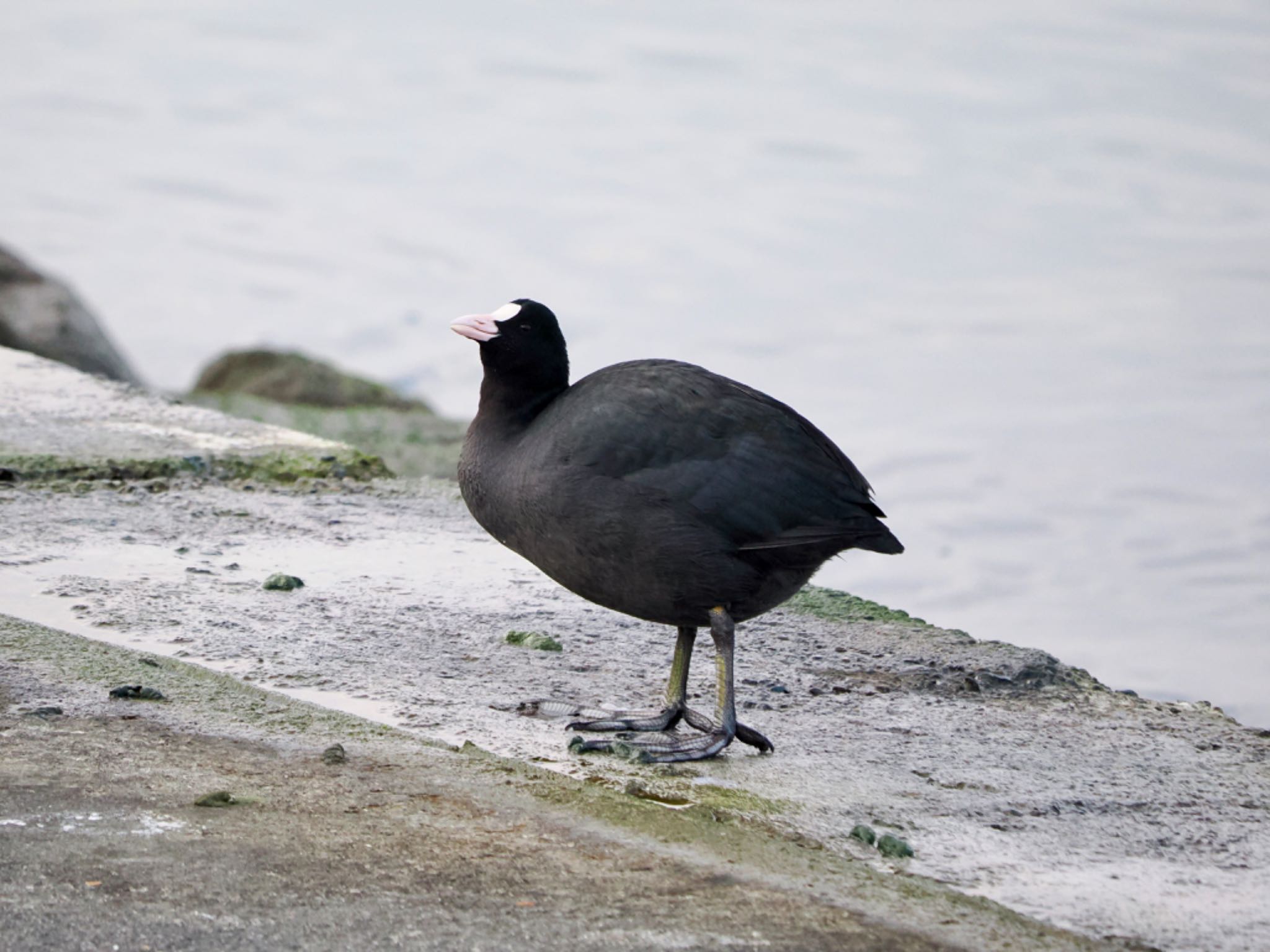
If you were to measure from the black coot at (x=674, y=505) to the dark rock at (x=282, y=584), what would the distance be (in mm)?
1135

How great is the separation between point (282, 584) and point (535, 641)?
0.91m

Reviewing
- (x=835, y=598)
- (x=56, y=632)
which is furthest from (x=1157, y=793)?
(x=56, y=632)

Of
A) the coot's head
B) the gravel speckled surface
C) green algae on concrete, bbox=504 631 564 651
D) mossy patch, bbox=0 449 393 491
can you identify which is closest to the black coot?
the coot's head

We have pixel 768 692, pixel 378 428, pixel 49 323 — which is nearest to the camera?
pixel 768 692

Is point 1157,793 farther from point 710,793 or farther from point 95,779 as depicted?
point 95,779

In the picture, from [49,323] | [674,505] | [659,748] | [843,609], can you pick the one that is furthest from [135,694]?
[49,323]

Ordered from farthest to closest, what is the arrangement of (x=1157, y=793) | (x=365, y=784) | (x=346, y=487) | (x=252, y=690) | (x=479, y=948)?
(x=346, y=487) < (x=252, y=690) < (x=1157, y=793) < (x=365, y=784) < (x=479, y=948)

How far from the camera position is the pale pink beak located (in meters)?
4.54

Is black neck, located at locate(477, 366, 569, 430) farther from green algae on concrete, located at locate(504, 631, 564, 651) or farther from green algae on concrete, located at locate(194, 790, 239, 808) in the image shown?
green algae on concrete, located at locate(194, 790, 239, 808)

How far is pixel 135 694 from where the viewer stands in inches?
166

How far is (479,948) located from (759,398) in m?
1.94

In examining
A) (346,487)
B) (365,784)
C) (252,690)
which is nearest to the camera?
(365,784)

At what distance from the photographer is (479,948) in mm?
2902

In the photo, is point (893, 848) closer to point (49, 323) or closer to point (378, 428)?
point (378, 428)
